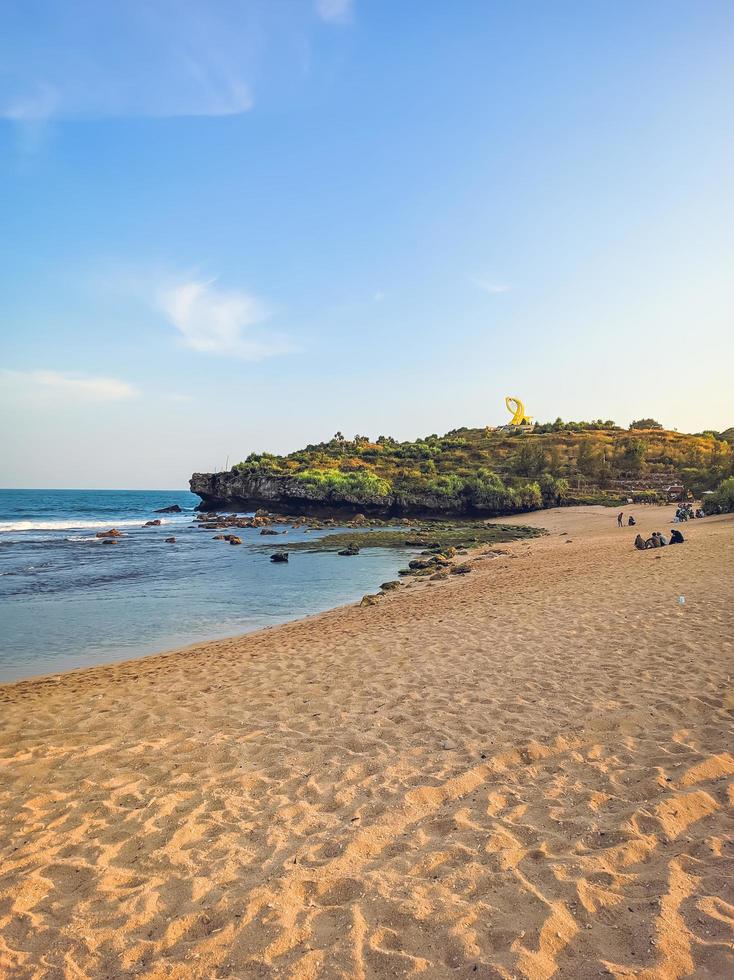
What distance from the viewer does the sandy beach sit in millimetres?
3393

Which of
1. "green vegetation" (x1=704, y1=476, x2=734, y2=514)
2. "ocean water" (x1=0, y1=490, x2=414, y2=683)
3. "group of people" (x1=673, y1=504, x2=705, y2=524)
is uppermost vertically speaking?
"green vegetation" (x1=704, y1=476, x2=734, y2=514)

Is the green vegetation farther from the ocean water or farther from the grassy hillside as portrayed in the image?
the ocean water

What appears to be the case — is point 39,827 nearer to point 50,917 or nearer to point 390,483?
point 50,917

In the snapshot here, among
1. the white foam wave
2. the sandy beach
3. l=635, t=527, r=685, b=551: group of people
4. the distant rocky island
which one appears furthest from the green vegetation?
the white foam wave

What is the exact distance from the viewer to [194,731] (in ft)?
23.7

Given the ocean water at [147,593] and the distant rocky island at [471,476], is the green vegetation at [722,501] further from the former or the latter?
the ocean water at [147,593]

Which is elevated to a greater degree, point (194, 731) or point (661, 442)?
point (661, 442)

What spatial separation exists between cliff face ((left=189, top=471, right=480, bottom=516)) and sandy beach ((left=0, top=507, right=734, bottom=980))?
151 feet

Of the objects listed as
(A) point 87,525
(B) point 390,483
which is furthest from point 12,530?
(B) point 390,483

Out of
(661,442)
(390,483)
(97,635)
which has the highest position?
(661,442)

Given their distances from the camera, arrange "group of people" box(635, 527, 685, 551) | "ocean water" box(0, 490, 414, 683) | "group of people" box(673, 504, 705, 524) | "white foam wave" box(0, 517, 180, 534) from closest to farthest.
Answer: "ocean water" box(0, 490, 414, 683) < "group of people" box(635, 527, 685, 551) < "group of people" box(673, 504, 705, 524) < "white foam wave" box(0, 517, 180, 534)

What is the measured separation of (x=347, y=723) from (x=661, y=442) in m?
95.1

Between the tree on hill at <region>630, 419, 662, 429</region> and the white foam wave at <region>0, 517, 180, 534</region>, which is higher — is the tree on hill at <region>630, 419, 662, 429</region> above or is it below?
above

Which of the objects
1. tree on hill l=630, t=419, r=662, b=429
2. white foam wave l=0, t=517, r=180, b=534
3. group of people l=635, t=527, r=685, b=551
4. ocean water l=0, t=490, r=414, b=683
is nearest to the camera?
ocean water l=0, t=490, r=414, b=683
